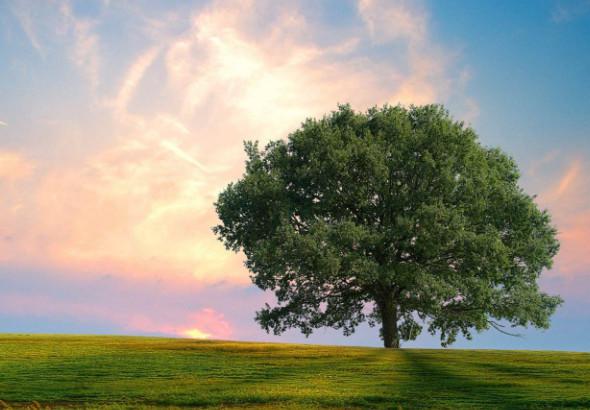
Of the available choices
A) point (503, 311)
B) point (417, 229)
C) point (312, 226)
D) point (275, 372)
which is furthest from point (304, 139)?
point (275, 372)

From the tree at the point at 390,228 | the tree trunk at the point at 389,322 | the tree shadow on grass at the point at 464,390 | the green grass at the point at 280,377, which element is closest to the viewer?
the tree shadow on grass at the point at 464,390

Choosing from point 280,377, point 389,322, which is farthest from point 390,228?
point 280,377

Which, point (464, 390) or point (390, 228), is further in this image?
point (390, 228)

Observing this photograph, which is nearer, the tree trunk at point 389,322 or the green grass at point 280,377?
the green grass at point 280,377

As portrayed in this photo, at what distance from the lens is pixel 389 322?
43188 mm

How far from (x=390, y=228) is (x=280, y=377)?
666 inches

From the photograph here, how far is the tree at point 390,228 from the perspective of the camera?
1535 inches

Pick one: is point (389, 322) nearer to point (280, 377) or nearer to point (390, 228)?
point (390, 228)

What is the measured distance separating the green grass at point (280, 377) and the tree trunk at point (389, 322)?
8.02 m

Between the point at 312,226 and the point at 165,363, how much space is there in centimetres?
1331

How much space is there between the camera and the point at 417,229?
129 ft

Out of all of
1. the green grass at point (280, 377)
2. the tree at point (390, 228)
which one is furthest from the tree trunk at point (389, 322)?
the green grass at point (280, 377)

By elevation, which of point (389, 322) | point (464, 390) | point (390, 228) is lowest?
point (464, 390)

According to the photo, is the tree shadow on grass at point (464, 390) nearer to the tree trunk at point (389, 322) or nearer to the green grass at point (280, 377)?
the green grass at point (280, 377)
